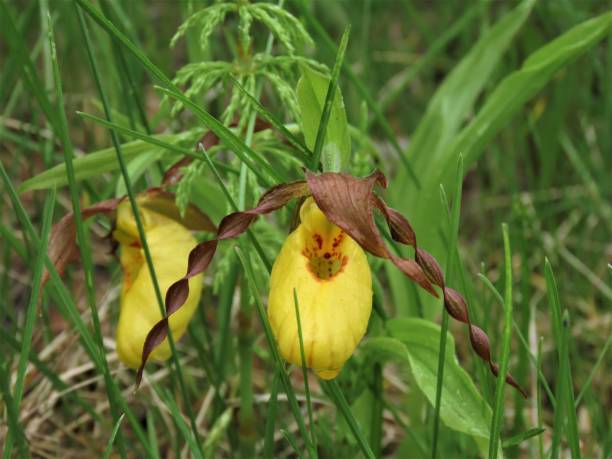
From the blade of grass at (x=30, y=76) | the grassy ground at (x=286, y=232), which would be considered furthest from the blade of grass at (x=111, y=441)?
the blade of grass at (x=30, y=76)

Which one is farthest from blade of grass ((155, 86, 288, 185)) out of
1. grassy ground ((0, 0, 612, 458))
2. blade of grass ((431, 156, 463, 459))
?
blade of grass ((431, 156, 463, 459))

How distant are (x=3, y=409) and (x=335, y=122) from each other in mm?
711

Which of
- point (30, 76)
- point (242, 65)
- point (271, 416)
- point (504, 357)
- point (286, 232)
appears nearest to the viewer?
point (504, 357)

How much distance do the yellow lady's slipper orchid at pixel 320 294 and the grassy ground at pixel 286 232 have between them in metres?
0.03

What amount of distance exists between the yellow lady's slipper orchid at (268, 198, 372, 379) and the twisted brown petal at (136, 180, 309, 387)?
6cm

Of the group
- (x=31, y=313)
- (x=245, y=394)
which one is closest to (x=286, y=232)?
(x=245, y=394)

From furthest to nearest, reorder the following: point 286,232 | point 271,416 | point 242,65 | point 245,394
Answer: point 286,232 < point 245,394 < point 242,65 < point 271,416

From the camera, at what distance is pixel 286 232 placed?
5.33ft

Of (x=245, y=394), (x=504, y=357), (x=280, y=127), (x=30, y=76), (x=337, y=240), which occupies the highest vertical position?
(x=30, y=76)

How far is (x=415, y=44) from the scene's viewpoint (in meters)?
2.82

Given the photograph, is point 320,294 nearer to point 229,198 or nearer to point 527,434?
point 229,198

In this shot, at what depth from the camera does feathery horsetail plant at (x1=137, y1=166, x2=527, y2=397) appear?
975mm

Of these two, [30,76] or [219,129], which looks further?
[30,76]

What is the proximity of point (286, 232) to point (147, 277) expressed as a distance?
0.44 metres
